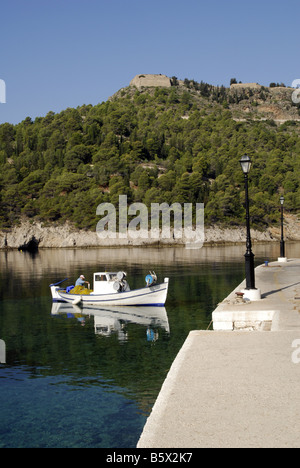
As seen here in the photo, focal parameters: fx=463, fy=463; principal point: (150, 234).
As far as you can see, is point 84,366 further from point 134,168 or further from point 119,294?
point 134,168

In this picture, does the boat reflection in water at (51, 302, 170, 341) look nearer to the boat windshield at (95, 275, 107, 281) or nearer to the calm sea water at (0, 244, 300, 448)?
the calm sea water at (0, 244, 300, 448)

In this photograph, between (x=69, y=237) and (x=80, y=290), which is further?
(x=69, y=237)

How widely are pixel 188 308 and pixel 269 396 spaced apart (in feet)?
63.3

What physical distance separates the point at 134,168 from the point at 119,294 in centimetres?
12635

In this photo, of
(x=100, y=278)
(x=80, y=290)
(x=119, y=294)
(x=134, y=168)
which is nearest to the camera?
(x=119, y=294)

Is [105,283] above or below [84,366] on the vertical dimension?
above

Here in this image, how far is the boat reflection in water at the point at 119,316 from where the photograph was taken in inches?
864

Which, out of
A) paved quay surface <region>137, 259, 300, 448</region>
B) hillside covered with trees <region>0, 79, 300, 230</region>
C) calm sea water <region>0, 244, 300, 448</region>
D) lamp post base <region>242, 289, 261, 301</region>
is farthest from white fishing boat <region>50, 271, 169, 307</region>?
hillside covered with trees <region>0, 79, 300, 230</region>

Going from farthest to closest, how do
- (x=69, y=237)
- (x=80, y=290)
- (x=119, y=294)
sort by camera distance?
(x=69, y=237) < (x=80, y=290) < (x=119, y=294)

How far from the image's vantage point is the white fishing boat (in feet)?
93.2

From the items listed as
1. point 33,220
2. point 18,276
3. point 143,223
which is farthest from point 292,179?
point 18,276

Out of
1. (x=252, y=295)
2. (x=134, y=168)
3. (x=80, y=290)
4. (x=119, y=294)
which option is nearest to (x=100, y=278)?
(x=80, y=290)

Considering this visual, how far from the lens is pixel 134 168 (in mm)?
152625

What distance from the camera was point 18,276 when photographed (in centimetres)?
4991
